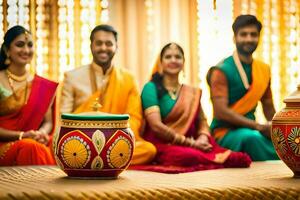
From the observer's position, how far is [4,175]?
3.32 m

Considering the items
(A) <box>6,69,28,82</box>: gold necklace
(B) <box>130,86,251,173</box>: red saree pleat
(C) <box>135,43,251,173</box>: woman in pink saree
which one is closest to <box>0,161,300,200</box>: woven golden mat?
(B) <box>130,86,251,173</box>: red saree pleat

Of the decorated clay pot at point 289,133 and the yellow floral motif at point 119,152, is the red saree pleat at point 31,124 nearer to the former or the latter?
the yellow floral motif at point 119,152

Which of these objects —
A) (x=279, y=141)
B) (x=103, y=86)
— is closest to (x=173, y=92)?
(x=103, y=86)

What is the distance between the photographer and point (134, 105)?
472 cm

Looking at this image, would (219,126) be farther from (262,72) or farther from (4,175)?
(4,175)

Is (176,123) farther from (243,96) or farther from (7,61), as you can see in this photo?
(7,61)

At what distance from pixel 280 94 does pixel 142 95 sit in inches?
85.8

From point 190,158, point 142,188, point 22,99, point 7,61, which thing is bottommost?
point 190,158

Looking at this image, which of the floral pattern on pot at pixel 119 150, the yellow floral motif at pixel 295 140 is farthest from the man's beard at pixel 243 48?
the floral pattern on pot at pixel 119 150

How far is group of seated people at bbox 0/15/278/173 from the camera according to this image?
4516 mm

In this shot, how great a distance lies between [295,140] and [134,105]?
72.5 inches

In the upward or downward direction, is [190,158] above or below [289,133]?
below

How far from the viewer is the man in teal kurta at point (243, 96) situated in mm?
4852

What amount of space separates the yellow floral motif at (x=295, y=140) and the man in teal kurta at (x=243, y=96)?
5.82ft
